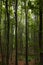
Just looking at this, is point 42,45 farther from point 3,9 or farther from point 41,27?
point 3,9

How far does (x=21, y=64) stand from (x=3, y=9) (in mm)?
6800

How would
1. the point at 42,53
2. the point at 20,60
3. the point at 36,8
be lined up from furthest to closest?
the point at 20,60 → the point at 36,8 → the point at 42,53

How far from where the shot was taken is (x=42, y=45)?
9.17m

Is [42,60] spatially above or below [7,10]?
below

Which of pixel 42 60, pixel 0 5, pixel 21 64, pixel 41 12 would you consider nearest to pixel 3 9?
pixel 0 5

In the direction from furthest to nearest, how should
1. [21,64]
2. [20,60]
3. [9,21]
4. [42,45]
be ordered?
[20,60] → [21,64] → [9,21] → [42,45]

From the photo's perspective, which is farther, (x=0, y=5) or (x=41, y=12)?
(x=0, y=5)

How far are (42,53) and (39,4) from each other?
204cm

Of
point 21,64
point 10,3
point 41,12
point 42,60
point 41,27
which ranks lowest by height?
point 21,64

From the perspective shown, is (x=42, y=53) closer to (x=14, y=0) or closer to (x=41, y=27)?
(x=41, y=27)

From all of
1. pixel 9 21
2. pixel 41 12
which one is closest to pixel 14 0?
pixel 9 21

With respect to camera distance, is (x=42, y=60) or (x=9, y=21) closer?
(x=42, y=60)

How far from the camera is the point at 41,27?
8719 mm

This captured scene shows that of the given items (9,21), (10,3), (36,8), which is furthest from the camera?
(10,3)
